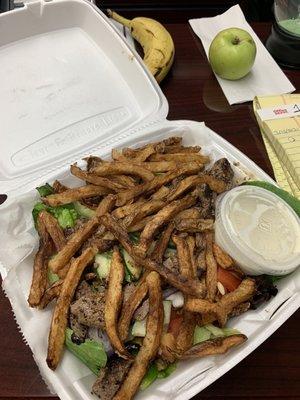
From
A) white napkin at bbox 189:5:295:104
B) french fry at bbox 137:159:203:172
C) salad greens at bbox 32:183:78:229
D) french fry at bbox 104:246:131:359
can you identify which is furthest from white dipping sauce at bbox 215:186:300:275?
white napkin at bbox 189:5:295:104

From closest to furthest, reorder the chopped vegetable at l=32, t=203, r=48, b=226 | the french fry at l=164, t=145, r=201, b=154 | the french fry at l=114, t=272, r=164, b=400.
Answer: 1. the french fry at l=114, t=272, r=164, b=400
2. the chopped vegetable at l=32, t=203, r=48, b=226
3. the french fry at l=164, t=145, r=201, b=154

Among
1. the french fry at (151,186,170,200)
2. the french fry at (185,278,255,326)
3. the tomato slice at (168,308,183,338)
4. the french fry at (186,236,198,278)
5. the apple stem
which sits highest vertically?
the apple stem

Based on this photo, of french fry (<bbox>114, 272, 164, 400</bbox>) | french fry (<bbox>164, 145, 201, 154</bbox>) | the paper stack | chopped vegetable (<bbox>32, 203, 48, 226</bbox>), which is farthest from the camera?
the paper stack

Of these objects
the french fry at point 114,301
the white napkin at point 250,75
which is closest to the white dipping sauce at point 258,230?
the french fry at point 114,301

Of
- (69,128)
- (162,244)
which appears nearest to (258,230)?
(162,244)

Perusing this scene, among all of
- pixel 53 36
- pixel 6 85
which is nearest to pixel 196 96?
pixel 53 36

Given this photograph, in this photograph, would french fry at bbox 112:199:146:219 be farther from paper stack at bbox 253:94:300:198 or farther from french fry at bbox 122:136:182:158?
paper stack at bbox 253:94:300:198

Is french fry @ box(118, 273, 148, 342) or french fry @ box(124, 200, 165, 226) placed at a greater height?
french fry @ box(124, 200, 165, 226)
